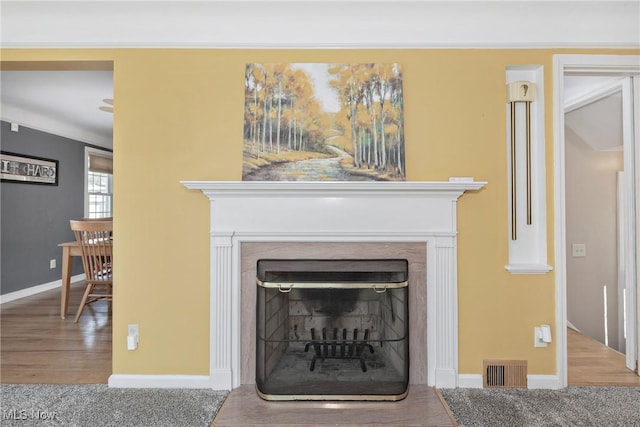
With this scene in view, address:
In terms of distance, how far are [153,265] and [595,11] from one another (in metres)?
3.15

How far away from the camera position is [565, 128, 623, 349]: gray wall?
3.06 metres

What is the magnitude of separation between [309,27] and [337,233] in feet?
4.29

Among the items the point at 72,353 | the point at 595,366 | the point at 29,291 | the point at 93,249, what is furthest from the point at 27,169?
the point at 595,366

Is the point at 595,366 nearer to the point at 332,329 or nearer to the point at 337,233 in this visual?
the point at 332,329

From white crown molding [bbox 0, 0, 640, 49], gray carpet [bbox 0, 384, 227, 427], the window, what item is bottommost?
gray carpet [bbox 0, 384, 227, 427]

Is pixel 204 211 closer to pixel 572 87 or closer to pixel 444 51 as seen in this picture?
pixel 444 51

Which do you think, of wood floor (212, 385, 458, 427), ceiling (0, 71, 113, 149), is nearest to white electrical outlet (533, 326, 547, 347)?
wood floor (212, 385, 458, 427)

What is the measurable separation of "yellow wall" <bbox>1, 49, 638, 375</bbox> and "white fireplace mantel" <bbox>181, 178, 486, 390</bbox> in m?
0.10

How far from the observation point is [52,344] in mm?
2812

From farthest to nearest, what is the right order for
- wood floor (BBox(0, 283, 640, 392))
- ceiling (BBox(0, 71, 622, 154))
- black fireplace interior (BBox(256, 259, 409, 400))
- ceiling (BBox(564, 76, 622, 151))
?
ceiling (BBox(0, 71, 622, 154))
ceiling (BBox(564, 76, 622, 151))
wood floor (BBox(0, 283, 640, 392))
black fireplace interior (BBox(256, 259, 409, 400))

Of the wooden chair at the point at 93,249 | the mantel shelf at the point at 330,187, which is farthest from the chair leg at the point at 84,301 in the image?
the mantel shelf at the point at 330,187

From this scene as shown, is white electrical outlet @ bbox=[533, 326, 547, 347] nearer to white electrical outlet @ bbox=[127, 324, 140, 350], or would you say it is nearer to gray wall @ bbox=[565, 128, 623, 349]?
gray wall @ bbox=[565, 128, 623, 349]

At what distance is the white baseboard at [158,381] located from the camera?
2154 millimetres

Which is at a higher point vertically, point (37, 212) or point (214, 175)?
point (214, 175)
